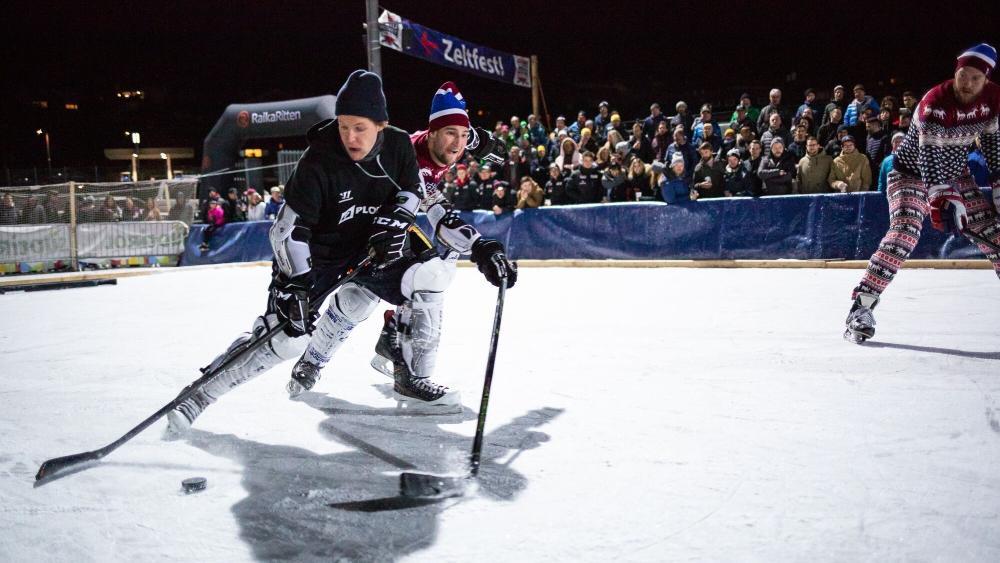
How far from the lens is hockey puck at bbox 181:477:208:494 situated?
252 centimetres

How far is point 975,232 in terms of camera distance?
4797 mm

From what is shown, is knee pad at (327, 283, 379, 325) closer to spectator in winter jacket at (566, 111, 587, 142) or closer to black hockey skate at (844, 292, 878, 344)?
black hockey skate at (844, 292, 878, 344)

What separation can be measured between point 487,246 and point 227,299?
634cm

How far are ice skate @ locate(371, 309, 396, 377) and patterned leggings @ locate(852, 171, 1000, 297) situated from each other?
2.95m

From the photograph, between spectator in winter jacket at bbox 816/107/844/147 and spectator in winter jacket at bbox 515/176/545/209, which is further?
spectator in winter jacket at bbox 515/176/545/209

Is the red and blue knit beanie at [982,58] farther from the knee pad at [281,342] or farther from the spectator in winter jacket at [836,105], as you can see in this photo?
the spectator in winter jacket at [836,105]

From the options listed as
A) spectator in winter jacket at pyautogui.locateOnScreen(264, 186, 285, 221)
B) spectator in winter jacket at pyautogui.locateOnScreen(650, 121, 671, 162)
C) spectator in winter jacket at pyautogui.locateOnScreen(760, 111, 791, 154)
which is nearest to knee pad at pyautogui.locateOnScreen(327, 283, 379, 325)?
spectator in winter jacket at pyautogui.locateOnScreen(760, 111, 791, 154)

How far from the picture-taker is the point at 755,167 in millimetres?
10672

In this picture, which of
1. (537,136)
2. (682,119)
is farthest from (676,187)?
(537,136)

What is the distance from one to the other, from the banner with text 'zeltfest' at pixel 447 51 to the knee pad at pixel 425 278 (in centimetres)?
1009

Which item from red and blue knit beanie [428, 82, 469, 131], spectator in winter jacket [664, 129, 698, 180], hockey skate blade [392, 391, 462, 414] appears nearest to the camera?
hockey skate blade [392, 391, 462, 414]

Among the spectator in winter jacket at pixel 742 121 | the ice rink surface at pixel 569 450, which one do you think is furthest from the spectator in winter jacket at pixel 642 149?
the ice rink surface at pixel 569 450

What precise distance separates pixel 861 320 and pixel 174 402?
3873 millimetres

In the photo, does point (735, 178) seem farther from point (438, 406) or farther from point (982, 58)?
point (438, 406)
